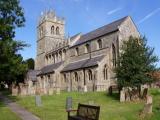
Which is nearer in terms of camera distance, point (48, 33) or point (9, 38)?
point (9, 38)

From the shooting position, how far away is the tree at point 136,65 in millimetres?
30125

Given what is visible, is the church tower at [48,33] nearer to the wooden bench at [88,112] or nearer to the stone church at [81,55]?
the stone church at [81,55]

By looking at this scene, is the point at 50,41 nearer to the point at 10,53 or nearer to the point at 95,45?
the point at 95,45

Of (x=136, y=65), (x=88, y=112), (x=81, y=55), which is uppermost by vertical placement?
(x=81, y=55)

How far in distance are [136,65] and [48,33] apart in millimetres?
50138

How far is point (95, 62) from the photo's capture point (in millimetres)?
49188

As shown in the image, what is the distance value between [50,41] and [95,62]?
31220 millimetres

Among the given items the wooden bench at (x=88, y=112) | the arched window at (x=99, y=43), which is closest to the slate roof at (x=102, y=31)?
the arched window at (x=99, y=43)

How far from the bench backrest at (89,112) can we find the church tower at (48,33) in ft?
208

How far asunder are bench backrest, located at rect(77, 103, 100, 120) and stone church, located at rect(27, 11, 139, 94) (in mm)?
22415

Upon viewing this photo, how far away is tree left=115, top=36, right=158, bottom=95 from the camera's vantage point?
1186 inches

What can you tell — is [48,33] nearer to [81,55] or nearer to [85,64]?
[81,55]

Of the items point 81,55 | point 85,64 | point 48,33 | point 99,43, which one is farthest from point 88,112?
point 48,33

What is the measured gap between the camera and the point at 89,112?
12.4m
